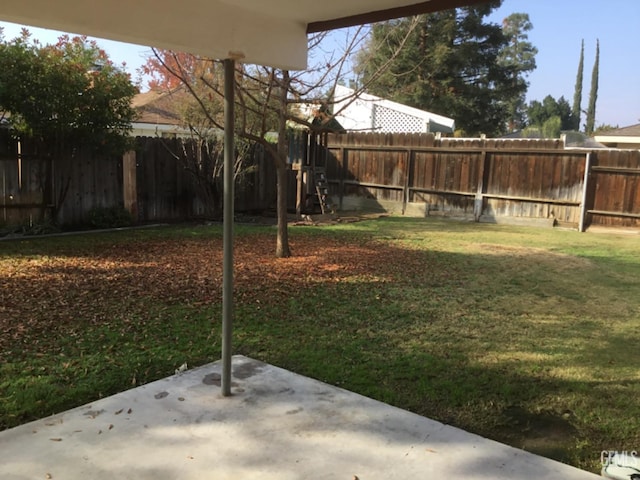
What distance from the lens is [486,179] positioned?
14.5 m

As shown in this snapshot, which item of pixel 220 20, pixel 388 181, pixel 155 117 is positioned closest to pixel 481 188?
A: pixel 388 181

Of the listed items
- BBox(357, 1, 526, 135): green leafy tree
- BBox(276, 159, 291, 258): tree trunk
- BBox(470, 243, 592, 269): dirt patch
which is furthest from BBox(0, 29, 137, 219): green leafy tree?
BBox(357, 1, 526, 135): green leafy tree

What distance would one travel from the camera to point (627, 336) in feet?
15.8

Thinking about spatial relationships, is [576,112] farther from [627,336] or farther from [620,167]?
[627,336]

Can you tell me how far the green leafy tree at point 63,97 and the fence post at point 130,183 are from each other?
0.76m

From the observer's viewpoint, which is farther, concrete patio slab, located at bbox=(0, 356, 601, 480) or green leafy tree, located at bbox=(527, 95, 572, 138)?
green leafy tree, located at bbox=(527, 95, 572, 138)

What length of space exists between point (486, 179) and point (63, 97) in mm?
10701

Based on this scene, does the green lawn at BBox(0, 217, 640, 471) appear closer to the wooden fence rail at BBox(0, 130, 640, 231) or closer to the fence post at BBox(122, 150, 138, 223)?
the wooden fence rail at BBox(0, 130, 640, 231)

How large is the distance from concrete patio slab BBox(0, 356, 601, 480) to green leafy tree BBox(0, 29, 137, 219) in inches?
285

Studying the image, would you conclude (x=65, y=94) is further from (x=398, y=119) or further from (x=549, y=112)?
(x=549, y=112)

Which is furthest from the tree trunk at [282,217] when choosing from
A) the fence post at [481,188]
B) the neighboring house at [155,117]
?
the neighboring house at [155,117]

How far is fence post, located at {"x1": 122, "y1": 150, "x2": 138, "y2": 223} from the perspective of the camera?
10.8 metres

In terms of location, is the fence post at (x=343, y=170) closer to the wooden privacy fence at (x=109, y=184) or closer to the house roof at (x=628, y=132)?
the wooden privacy fence at (x=109, y=184)

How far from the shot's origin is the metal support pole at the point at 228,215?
10.1 ft
